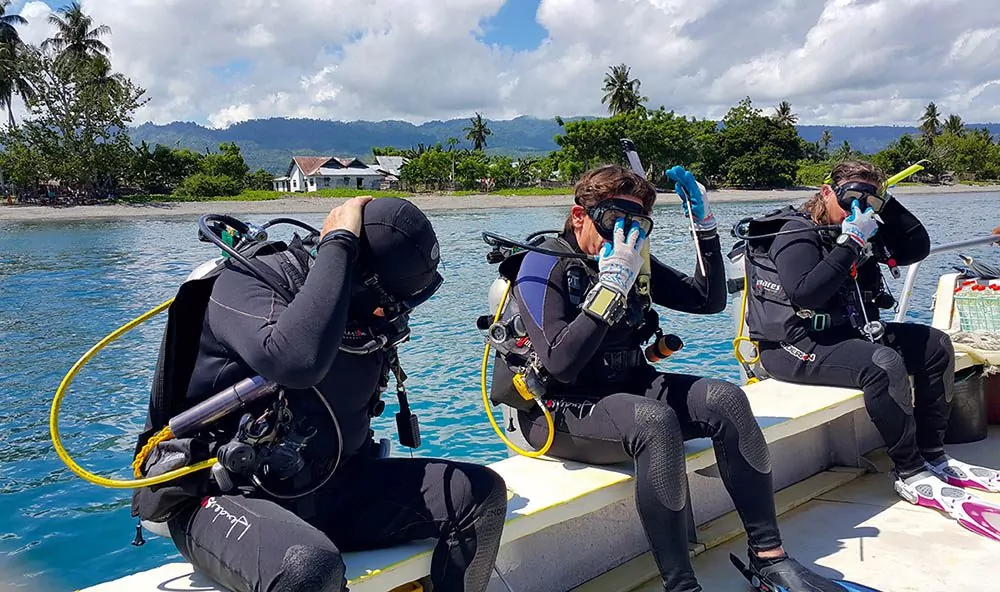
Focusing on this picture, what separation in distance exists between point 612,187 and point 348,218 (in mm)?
956

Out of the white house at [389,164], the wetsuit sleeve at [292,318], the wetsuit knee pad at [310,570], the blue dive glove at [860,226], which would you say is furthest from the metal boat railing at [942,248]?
the white house at [389,164]

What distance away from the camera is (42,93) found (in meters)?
45.6

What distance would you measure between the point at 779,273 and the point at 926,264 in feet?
46.7

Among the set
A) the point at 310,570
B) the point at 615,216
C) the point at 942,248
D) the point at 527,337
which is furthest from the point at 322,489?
the point at 942,248

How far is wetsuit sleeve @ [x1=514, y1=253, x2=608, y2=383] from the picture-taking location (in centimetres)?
234

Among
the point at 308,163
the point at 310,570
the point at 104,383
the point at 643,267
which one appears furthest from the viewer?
the point at 308,163

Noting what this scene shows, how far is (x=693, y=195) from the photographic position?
282 centimetres

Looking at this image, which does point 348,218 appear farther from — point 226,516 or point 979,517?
point 979,517

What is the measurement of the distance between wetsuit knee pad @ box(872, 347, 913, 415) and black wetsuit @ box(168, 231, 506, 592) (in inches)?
73.4

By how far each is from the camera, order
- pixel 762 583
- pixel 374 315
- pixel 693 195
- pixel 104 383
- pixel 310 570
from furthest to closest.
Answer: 1. pixel 104 383
2. pixel 693 195
3. pixel 762 583
4. pixel 374 315
5. pixel 310 570

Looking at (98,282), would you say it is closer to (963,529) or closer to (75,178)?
(963,529)

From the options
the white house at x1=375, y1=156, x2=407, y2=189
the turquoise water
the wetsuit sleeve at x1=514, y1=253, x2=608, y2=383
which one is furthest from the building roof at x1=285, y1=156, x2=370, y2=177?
the wetsuit sleeve at x1=514, y1=253, x2=608, y2=383

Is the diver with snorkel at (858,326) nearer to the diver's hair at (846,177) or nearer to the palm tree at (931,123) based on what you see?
the diver's hair at (846,177)

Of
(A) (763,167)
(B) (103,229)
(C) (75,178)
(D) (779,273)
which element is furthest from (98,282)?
(A) (763,167)
